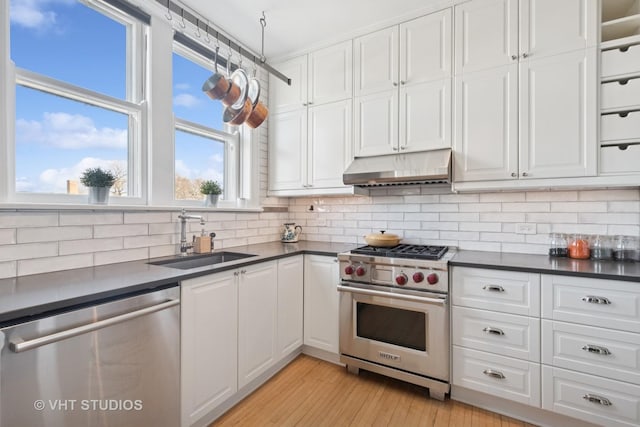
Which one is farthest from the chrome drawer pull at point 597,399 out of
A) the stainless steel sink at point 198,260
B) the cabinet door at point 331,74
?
the cabinet door at point 331,74

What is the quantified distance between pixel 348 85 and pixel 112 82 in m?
1.80

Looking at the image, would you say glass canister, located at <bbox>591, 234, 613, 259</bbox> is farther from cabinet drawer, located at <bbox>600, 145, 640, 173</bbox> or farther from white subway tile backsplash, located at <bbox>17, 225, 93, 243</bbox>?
white subway tile backsplash, located at <bbox>17, 225, 93, 243</bbox>

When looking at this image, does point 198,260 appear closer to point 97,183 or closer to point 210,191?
point 210,191

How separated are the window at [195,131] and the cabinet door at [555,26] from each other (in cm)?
245

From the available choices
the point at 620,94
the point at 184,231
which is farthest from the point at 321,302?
the point at 620,94

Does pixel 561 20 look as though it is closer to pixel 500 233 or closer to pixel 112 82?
pixel 500 233

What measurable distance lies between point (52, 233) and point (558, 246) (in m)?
3.24

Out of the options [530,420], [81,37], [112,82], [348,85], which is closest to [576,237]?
[530,420]

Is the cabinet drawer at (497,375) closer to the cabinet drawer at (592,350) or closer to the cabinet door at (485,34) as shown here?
the cabinet drawer at (592,350)

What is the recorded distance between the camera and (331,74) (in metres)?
2.73

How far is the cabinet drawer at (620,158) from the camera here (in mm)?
1753

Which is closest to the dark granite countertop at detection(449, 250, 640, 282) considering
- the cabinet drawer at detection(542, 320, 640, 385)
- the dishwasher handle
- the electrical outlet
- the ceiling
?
the electrical outlet

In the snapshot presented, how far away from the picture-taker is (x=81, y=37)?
1.80 m

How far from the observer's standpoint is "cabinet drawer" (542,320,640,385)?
5.08 ft
